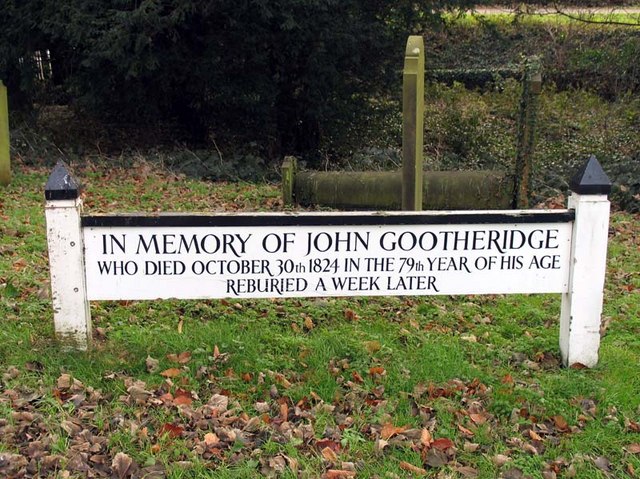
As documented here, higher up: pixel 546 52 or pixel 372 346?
pixel 546 52

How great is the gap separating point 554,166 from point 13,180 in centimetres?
911

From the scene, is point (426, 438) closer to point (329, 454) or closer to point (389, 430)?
point (389, 430)

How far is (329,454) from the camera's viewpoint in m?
3.58

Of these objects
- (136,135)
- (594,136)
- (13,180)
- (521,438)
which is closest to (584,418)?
(521,438)

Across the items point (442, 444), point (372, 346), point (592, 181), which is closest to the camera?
point (442, 444)

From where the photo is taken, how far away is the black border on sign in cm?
418

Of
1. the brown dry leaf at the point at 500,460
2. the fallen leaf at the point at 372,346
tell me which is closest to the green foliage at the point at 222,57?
the fallen leaf at the point at 372,346

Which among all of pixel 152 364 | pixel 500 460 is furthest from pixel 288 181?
pixel 500 460

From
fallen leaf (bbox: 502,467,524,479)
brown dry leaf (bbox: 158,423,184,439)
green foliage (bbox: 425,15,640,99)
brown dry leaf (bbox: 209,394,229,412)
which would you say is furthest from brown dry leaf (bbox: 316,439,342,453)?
green foliage (bbox: 425,15,640,99)

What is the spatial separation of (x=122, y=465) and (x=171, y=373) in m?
0.87

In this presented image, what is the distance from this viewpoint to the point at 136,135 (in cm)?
1552

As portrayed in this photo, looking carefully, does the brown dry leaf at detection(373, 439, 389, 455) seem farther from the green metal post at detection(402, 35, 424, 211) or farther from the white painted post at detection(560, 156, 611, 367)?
the green metal post at detection(402, 35, 424, 211)

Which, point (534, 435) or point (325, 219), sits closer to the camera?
point (534, 435)

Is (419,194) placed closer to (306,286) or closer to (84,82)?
(306,286)
